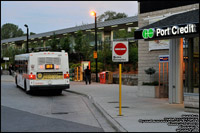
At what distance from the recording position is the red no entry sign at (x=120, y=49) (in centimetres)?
1177

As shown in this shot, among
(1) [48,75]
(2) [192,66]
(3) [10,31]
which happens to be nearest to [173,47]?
(2) [192,66]

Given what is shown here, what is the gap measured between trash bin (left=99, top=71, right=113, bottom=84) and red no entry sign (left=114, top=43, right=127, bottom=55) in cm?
1937

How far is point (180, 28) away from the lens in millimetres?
11898

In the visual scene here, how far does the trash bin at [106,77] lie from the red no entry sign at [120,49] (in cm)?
1937

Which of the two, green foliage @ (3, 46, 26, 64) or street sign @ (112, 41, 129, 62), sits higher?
green foliage @ (3, 46, 26, 64)

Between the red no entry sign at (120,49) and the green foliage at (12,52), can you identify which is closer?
the red no entry sign at (120,49)

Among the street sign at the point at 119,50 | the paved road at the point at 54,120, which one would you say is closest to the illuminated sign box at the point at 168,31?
the street sign at the point at 119,50

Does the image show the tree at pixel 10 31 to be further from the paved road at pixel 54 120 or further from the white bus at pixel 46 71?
the paved road at pixel 54 120

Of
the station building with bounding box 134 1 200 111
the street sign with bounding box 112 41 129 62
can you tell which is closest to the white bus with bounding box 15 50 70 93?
the station building with bounding box 134 1 200 111

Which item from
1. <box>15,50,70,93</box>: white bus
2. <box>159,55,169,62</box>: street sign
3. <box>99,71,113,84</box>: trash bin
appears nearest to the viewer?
<box>159,55,169,62</box>: street sign

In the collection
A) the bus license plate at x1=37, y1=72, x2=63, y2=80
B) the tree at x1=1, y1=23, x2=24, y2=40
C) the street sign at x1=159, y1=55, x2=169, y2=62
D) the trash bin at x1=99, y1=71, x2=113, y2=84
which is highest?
the tree at x1=1, y1=23, x2=24, y2=40

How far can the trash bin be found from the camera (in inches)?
1229

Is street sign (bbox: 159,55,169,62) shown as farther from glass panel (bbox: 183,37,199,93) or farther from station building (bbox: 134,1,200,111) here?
glass panel (bbox: 183,37,199,93)

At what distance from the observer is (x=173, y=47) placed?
1548 cm
